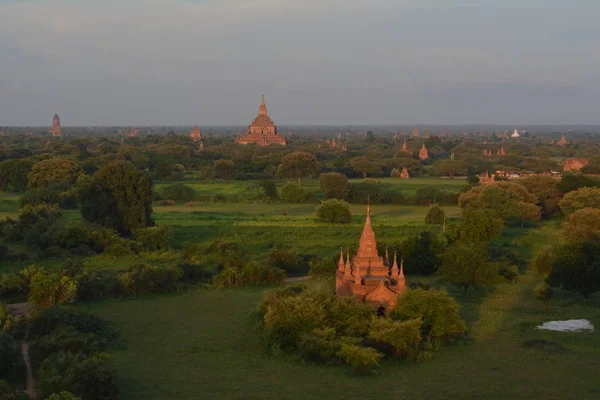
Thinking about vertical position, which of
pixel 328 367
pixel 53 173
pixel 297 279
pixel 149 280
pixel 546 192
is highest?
pixel 53 173

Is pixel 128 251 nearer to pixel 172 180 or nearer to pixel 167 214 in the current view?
pixel 167 214

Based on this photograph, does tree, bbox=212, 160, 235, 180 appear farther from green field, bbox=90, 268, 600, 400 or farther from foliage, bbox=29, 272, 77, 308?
green field, bbox=90, 268, 600, 400

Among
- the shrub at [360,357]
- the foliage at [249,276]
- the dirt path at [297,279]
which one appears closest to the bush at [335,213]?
the dirt path at [297,279]

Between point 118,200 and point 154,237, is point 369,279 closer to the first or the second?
point 154,237

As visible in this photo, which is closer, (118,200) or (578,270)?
(578,270)

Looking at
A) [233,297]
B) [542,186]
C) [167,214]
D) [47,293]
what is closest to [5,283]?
[47,293]

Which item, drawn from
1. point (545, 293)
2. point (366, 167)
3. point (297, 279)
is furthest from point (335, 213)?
point (366, 167)
